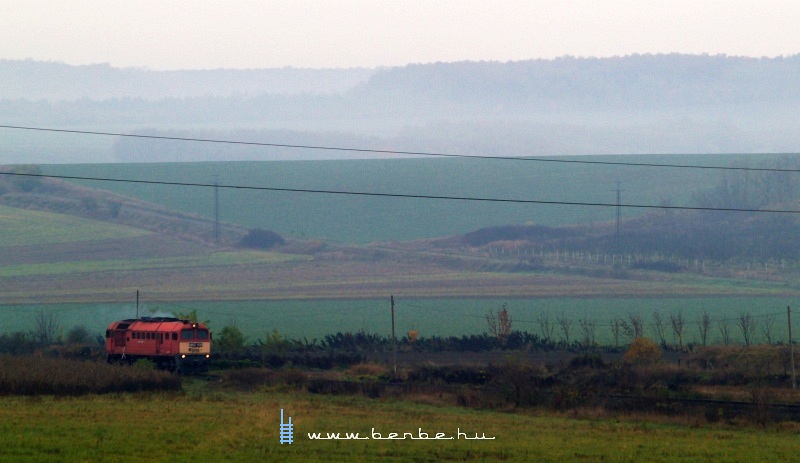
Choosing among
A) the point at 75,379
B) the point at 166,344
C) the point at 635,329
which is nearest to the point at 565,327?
the point at 635,329

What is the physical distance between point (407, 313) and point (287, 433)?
132 m

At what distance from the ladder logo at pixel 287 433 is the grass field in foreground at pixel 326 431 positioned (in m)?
0.22

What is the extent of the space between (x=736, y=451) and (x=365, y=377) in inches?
1237

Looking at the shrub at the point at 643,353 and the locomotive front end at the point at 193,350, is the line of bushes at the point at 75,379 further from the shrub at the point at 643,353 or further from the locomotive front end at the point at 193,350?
the shrub at the point at 643,353

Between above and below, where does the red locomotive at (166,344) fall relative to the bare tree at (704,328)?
above

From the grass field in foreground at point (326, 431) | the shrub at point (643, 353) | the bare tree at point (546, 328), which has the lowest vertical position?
the bare tree at point (546, 328)

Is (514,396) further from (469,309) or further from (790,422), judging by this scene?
(469,309)

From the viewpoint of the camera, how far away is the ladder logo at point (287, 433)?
102 ft

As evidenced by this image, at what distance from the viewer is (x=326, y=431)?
3334 cm

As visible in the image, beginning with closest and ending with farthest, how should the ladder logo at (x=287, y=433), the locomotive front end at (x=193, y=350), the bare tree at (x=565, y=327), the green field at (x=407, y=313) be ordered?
the ladder logo at (x=287, y=433) → the locomotive front end at (x=193, y=350) → the bare tree at (x=565, y=327) → the green field at (x=407, y=313)

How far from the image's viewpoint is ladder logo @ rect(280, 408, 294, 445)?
3115 cm

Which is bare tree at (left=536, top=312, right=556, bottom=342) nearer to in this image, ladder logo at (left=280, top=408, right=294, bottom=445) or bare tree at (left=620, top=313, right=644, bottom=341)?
bare tree at (left=620, top=313, right=644, bottom=341)

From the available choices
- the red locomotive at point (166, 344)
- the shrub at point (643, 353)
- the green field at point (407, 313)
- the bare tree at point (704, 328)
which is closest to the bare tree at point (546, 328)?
the green field at point (407, 313)

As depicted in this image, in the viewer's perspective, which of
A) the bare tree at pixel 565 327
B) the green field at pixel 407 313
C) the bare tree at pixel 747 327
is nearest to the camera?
the bare tree at pixel 747 327
